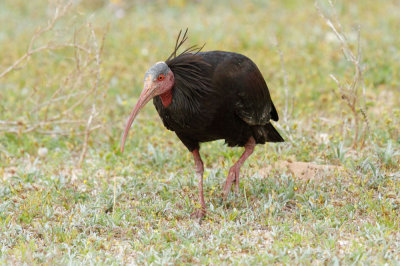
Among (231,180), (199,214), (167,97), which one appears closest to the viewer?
(167,97)

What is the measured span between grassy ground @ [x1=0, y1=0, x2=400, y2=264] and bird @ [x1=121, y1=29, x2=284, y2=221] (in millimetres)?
614

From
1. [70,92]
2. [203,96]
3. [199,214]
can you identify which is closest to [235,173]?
[199,214]

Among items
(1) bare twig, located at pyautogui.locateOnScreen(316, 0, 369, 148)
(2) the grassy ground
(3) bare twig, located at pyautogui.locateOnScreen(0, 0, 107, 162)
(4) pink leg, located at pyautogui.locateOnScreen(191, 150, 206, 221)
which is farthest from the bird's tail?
(3) bare twig, located at pyautogui.locateOnScreen(0, 0, 107, 162)

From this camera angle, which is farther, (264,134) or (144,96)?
(264,134)

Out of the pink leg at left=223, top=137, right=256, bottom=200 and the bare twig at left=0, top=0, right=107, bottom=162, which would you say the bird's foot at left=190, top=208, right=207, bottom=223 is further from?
the bare twig at left=0, top=0, right=107, bottom=162

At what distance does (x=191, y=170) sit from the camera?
636 cm

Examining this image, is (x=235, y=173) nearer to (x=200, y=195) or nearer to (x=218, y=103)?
(x=200, y=195)

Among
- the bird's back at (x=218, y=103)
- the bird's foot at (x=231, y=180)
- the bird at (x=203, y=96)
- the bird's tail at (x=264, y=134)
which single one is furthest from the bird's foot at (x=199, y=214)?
the bird's tail at (x=264, y=134)

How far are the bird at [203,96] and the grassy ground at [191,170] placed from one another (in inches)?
24.2

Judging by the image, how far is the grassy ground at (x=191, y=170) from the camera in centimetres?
445

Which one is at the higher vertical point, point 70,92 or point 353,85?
point 70,92

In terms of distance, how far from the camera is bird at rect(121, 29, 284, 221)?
15.9ft

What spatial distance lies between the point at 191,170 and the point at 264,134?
1.02m

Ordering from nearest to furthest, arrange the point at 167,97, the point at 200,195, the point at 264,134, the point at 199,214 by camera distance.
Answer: the point at 167,97, the point at 199,214, the point at 200,195, the point at 264,134
